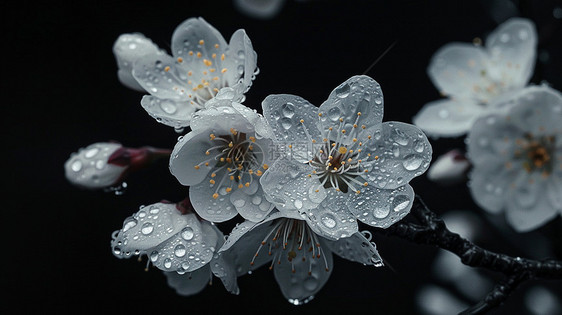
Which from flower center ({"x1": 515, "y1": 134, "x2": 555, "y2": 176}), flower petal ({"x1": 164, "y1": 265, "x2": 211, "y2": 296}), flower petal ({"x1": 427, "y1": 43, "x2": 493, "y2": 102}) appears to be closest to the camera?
flower petal ({"x1": 164, "y1": 265, "x2": 211, "y2": 296})

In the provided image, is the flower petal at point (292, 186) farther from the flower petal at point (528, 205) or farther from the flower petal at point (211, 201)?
the flower petal at point (528, 205)

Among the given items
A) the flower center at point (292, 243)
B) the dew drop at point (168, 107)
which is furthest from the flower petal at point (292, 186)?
the dew drop at point (168, 107)

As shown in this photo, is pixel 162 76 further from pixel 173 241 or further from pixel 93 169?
pixel 173 241

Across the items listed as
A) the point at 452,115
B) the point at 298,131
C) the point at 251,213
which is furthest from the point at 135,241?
the point at 452,115

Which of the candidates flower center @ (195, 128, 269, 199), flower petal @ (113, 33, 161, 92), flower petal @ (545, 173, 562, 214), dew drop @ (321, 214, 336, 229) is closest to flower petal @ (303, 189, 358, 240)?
dew drop @ (321, 214, 336, 229)

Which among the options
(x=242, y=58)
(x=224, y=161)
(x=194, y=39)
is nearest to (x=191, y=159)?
(x=224, y=161)

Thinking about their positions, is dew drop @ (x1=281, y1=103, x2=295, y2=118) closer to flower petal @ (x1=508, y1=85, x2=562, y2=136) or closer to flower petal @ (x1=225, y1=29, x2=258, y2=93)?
flower petal @ (x1=225, y1=29, x2=258, y2=93)
